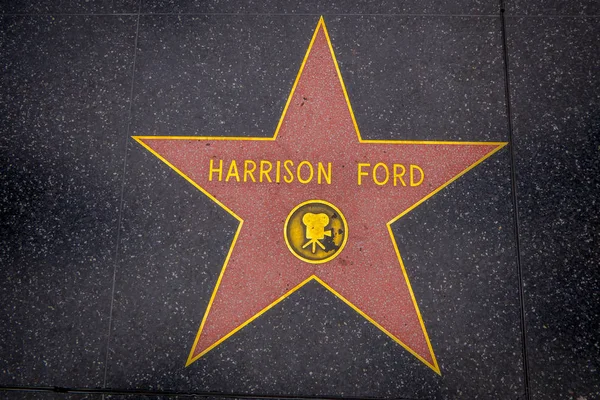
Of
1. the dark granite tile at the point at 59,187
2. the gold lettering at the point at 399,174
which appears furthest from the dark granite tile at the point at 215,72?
the gold lettering at the point at 399,174

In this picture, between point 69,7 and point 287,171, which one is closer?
point 287,171

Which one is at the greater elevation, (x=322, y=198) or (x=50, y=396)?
(x=322, y=198)

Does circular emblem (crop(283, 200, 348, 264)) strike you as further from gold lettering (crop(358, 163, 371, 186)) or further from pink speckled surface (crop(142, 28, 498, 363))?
gold lettering (crop(358, 163, 371, 186))

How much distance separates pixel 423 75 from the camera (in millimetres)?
1745

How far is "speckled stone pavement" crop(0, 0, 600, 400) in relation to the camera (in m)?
1.58

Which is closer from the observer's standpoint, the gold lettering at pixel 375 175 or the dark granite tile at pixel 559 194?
the dark granite tile at pixel 559 194

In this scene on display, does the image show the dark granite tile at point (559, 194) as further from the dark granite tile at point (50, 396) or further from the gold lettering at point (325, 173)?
the dark granite tile at point (50, 396)

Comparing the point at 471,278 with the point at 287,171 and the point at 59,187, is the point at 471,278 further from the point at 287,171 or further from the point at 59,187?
the point at 59,187

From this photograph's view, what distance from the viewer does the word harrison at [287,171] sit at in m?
1.68

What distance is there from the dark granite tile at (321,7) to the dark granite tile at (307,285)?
0.15 ft

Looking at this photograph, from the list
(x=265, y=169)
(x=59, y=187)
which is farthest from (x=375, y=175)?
(x=59, y=187)

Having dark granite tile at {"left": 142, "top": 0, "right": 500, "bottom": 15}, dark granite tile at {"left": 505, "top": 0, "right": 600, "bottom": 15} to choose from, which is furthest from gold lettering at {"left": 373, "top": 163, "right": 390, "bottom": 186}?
dark granite tile at {"left": 505, "top": 0, "right": 600, "bottom": 15}

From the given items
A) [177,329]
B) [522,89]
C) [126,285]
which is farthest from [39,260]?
[522,89]

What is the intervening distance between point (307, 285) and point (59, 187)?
1096 mm
